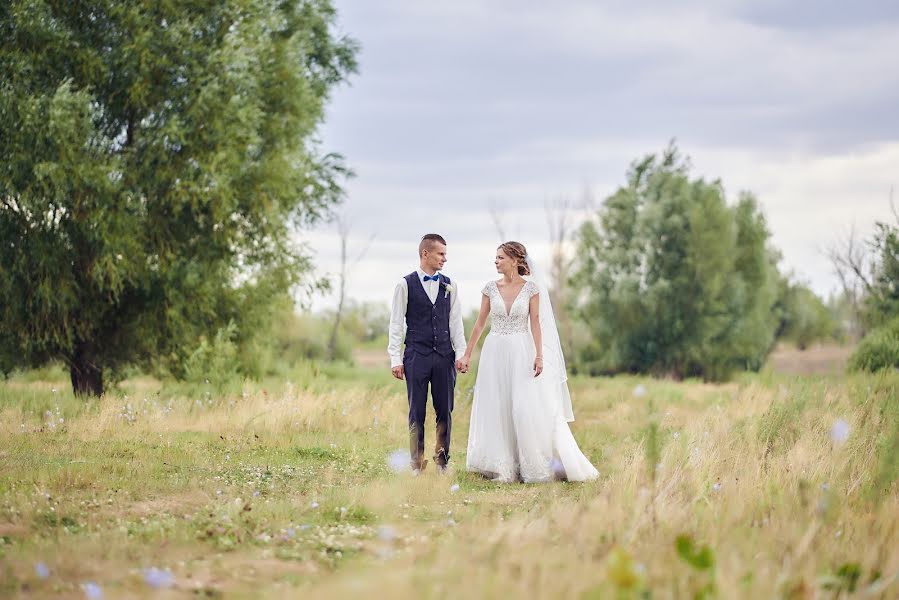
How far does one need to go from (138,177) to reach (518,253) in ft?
32.8

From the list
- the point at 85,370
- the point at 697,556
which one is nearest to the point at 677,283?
the point at 85,370

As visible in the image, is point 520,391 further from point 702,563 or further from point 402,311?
point 702,563

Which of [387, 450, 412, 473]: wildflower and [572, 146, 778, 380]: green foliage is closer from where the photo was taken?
[387, 450, 412, 473]: wildflower

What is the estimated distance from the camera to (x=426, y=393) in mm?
8969

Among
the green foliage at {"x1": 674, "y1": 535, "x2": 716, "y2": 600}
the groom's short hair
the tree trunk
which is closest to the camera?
the green foliage at {"x1": 674, "y1": 535, "x2": 716, "y2": 600}

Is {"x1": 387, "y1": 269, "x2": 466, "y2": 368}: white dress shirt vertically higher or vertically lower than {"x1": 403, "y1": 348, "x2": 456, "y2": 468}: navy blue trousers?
higher

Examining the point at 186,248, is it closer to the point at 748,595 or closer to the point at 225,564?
the point at 225,564

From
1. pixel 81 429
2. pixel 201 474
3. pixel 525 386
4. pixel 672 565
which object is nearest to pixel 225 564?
pixel 672 565

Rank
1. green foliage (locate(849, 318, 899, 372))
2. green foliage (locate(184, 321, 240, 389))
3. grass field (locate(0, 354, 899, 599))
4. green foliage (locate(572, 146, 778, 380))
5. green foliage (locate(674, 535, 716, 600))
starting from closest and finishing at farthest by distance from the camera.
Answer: green foliage (locate(674, 535, 716, 600)), grass field (locate(0, 354, 899, 599)), green foliage (locate(184, 321, 240, 389)), green foliage (locate(849, 318, 899, 372)), green foliage (locate(572, 146, 778, 380))

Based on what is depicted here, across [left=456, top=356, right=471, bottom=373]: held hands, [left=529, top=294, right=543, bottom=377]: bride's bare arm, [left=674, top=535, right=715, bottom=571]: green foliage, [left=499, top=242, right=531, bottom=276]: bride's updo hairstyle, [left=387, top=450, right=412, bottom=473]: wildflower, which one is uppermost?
[left=499, top=242, right=531, bottom=276]: bride's updo hairstyle

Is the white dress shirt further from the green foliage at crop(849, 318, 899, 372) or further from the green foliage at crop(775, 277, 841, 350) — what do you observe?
the green foliage at crop(775, 277, 841, 350)

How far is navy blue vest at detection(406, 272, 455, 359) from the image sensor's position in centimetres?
875

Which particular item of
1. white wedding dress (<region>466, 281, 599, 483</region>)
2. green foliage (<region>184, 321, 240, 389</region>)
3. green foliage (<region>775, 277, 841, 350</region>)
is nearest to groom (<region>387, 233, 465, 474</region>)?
white wedding dress (<region>466, 281, 599, 483</region>)

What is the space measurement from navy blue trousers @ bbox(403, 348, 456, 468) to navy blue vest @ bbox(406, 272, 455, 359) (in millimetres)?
82
